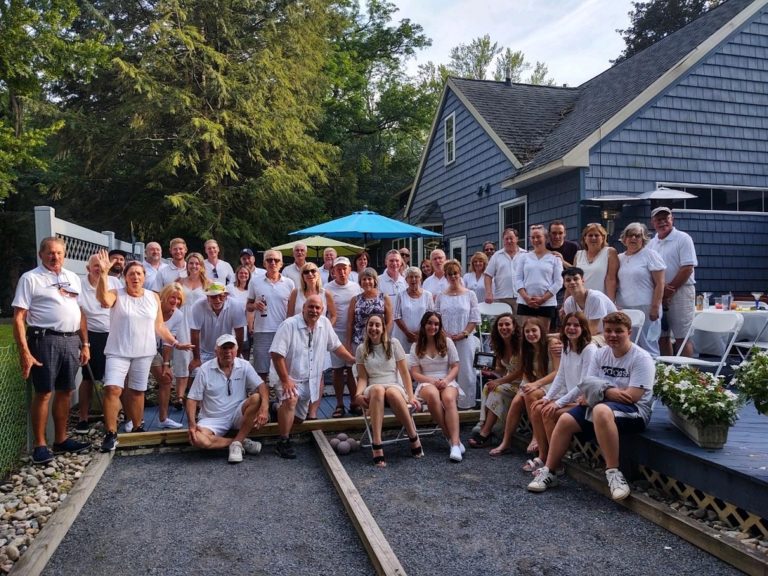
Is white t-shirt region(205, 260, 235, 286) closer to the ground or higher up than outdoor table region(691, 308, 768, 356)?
higher up

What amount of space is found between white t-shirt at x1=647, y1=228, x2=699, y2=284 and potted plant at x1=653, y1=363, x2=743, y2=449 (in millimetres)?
1822

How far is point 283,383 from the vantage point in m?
5.15

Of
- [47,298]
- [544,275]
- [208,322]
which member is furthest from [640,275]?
[47,298]

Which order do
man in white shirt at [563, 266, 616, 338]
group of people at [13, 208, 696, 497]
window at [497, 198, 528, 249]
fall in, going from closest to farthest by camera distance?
group of people at [13, 208, 696, 497], man in white shirt at [563, 266, 616, 338], window at [497, 198, 528, 249]

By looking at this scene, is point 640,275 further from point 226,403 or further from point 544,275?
point 226,403

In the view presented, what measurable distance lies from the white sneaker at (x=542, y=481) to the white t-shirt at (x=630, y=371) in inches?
29.2

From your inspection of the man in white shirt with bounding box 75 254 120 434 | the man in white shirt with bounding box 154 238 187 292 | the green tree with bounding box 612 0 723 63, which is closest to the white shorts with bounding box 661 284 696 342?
the man in white shirt with bounding box 154 238 187 292

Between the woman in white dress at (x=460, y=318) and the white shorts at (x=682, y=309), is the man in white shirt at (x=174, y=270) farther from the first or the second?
the white shorts at (x=682, y=309)

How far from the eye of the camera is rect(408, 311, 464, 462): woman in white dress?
16.7 feet

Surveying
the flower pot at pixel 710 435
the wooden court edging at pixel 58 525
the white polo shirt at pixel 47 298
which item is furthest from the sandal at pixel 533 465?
the white polo shirt at pixel 47 298

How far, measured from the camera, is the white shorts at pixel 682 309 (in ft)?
18.2

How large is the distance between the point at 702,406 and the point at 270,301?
12.3 ft

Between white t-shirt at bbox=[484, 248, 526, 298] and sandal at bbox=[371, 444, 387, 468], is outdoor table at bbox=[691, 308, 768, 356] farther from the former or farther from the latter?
sandal at bbox=[371, 444, 387, 468]

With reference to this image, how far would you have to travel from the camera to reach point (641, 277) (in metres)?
5.25
